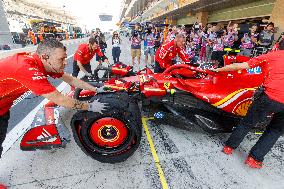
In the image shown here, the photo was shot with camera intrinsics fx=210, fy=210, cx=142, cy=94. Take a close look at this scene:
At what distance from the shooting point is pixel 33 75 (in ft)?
6.51

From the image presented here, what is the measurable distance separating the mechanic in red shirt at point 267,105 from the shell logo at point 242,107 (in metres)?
0.36

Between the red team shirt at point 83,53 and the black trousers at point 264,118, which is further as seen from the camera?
the red team shirt at point 83,53

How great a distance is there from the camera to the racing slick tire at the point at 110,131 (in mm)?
2672

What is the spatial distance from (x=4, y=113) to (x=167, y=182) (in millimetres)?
2049

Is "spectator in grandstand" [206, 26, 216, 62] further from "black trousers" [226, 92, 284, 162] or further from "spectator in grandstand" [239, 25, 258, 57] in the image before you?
"black trousers" [226, 92, 284, 162]

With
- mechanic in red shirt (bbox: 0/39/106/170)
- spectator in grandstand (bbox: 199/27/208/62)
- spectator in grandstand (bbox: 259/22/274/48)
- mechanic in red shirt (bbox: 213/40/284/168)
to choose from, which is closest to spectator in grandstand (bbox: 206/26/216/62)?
spectator in grandstand (bbox: 199/27/208/62)

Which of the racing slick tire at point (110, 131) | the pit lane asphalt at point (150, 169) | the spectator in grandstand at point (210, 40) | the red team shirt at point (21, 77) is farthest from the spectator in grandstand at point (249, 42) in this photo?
the red team shirt at point (21, 77)

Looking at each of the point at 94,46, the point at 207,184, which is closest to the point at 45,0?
the point at 94,46

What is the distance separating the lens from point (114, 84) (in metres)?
3.74

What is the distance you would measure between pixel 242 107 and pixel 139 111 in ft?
5.25

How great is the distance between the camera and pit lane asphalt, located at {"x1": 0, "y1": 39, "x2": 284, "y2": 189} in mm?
2541

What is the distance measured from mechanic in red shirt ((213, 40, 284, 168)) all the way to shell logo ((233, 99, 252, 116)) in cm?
36

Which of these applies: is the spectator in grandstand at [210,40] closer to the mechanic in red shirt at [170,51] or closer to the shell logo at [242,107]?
the mechanic in red shirt at [170,51]

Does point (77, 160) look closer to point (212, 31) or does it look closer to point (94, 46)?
point (94, 46)
